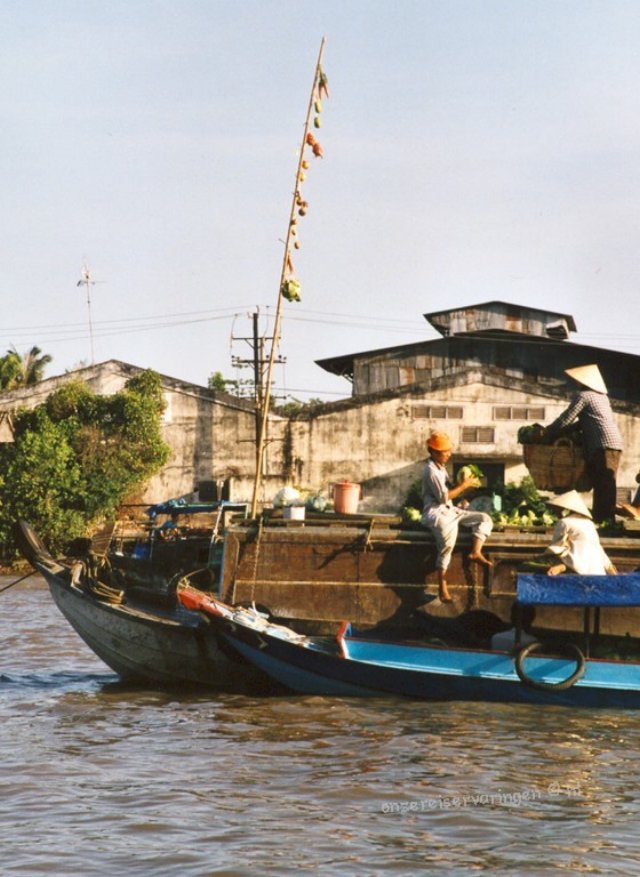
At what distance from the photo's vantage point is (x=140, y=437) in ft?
89.7

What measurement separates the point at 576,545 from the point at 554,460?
3.93 feet

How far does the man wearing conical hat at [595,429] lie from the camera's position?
10.2 m

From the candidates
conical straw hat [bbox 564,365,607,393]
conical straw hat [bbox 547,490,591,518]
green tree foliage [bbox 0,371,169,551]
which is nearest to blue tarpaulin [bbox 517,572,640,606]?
conical straw hat [bbox 547,490,591,518]

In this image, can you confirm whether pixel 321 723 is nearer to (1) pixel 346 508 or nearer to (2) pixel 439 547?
(2) pixel 439 547

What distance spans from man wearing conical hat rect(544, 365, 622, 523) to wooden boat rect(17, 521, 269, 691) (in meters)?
3.21

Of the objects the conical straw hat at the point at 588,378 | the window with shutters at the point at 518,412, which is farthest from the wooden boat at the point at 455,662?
the window with shutters at the point at 518,412

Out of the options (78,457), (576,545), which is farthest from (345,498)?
(78,457)

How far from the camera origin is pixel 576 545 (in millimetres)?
9359

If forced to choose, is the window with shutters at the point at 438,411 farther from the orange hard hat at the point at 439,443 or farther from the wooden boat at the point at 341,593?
the orange hard hat at the point at 439,443

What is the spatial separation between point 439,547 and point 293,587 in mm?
1295

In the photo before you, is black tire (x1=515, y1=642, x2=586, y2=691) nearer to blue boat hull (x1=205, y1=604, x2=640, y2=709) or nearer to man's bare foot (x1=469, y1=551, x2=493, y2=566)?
blue boat hull (x1=205, y1=604, x2=640, y2=709)

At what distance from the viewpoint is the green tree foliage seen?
26391 mm

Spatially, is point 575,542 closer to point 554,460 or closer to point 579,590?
point 579,590

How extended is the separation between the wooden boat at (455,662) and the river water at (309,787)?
0.45 ft
